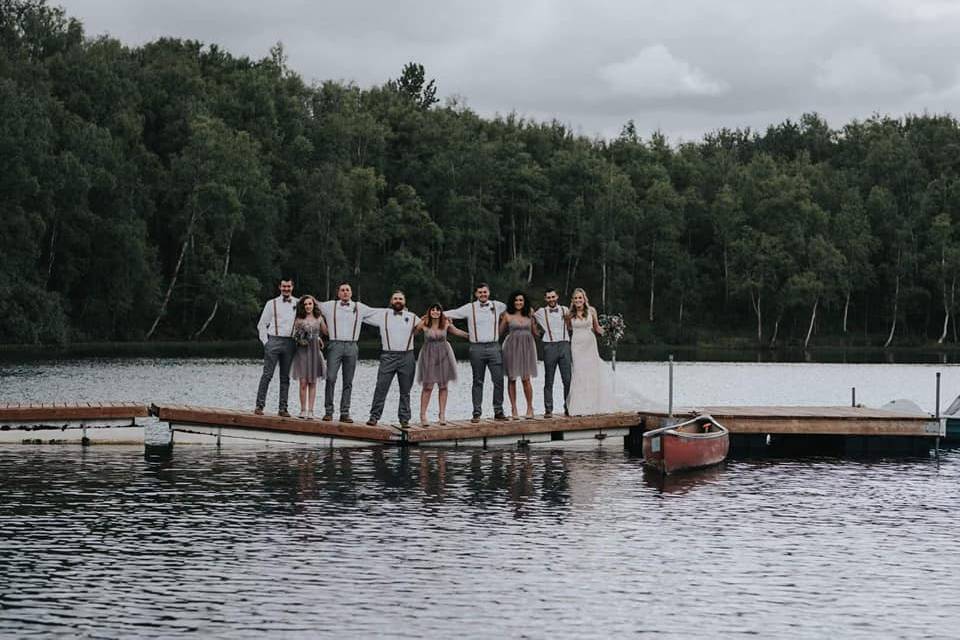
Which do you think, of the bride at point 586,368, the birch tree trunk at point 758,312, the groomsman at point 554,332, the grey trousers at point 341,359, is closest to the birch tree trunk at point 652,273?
the birch tree trunk at point 758,312

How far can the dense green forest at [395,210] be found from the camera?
8319 centimetres

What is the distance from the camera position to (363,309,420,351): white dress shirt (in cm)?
2497

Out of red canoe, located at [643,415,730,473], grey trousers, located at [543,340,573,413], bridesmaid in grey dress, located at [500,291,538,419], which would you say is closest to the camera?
red canoe, located at [643,415,730,473]

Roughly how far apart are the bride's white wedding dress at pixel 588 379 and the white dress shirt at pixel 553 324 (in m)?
0.31

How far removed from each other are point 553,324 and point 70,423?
346 inches

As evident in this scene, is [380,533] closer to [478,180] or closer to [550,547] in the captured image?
[550,547]

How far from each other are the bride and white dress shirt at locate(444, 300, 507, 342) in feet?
4.59

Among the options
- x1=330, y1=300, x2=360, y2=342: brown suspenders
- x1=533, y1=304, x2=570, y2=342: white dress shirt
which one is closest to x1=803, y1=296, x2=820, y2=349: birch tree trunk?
x1=533, y1=304, x2=570, y2=342: white dress shirt

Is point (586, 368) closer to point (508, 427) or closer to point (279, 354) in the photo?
point (508, 427)

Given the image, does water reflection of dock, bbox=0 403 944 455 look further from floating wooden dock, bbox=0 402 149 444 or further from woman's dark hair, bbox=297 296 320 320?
woman's dark hair, bbox=297 296 320 320

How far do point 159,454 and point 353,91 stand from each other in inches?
3873

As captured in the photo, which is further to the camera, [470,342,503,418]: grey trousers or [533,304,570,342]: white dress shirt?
[533,304,570,342]: white dress shirt

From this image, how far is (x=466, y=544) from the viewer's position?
17.1 m

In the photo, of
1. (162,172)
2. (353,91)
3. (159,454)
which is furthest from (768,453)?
(353,91)
